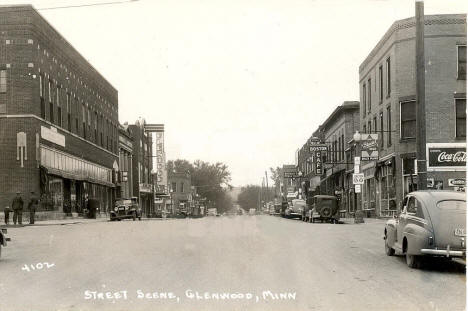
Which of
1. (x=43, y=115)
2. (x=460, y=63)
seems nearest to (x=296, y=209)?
(x=43, y=115)

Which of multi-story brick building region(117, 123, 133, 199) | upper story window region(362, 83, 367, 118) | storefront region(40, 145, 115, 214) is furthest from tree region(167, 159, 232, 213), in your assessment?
upper story window region(362, 83, 367, 118)

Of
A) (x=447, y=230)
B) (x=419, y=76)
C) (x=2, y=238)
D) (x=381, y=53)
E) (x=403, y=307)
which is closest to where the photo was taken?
(x=403, y=307)

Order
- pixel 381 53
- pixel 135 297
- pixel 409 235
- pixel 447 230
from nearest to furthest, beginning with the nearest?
pixel 135 297 → pixel 447 230 → pixel 409 235 → pixel 381 53

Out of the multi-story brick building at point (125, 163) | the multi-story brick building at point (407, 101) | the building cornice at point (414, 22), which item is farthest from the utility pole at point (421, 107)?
the multi-story brick building at point (125, 163)

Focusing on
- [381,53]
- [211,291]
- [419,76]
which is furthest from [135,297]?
[381,53]

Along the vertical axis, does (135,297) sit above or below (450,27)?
below

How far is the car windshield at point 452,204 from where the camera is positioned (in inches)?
473

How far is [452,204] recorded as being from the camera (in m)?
12.1

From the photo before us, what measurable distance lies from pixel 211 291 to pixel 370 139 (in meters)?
26.9

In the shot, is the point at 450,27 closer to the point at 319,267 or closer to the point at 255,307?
the point at 319,267

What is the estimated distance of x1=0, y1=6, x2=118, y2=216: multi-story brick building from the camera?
3609 cm

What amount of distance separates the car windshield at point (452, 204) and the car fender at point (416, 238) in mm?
590

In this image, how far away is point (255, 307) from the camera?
852 centimetres

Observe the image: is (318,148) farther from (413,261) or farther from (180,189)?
(180,189)
